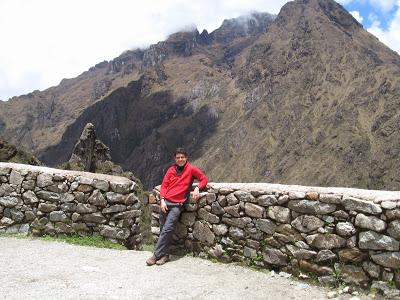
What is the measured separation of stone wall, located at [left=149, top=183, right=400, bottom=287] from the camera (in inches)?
310

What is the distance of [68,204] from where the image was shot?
39.2ft

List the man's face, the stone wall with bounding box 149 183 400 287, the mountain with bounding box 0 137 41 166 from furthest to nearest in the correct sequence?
the mountain with bounding box 0 137 41 166 → the man's face → the stone wall with bounding box 149 183 400 287

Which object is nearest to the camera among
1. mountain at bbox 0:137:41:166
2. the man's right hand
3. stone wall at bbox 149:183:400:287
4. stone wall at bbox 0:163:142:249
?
stone wall at bbox 149:183:400:287

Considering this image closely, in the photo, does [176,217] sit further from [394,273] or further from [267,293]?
[394,273]

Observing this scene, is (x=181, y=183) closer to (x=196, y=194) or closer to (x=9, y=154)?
(x=196, y=194)

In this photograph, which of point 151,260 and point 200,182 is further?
point 200,182

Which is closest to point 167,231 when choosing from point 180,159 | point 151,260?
point 151,260

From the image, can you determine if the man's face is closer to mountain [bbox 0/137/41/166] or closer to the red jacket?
the red jacket

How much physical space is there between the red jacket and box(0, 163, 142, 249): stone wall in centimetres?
151

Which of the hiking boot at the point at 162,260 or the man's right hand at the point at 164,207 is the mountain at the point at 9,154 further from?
the hiking boot at the point at 162,260

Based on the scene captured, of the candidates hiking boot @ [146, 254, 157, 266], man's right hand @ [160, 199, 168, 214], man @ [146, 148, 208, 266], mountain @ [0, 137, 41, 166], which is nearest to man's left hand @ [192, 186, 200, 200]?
man @ [146, 148, 208, 266]

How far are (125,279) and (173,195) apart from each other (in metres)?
2.23

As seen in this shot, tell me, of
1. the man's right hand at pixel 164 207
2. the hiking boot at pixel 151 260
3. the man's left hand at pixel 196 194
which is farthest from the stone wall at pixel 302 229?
the hiking boot at pixel 151 260

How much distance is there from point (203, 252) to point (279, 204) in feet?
7.80
